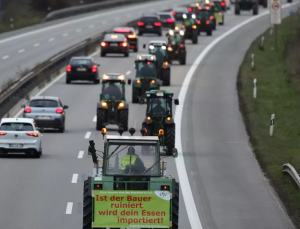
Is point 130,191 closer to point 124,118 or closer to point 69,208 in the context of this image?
point 69,208

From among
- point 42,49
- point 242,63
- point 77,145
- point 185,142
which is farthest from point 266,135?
point 42,49

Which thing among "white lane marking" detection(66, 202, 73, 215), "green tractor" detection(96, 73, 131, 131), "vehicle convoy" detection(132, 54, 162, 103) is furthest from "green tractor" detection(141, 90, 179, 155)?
"vehicle convoy" detection(132, 54, 162, 103)

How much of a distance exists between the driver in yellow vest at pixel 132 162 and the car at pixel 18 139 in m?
13.9

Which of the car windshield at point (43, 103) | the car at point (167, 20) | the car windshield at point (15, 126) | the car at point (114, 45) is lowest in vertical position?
the car at point (167, 20)

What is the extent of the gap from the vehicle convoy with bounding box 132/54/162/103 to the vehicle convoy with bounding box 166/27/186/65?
14.6 meters

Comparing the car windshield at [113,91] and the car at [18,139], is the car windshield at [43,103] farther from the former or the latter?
the car at [18,139]

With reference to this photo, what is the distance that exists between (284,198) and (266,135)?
39.8ft

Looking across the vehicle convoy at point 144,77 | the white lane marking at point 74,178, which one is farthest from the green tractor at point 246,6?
the white lane marking at point 74,178

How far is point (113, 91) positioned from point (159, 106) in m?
7.41

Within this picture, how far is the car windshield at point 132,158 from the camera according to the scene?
17.5 meters

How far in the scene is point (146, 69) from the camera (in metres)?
47.8

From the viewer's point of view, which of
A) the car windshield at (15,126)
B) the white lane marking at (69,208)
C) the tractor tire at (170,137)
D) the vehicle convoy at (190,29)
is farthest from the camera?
the vehicle convoy at (190,29)

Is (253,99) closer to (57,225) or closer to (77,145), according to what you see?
(77,145)

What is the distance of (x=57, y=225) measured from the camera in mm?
20281
